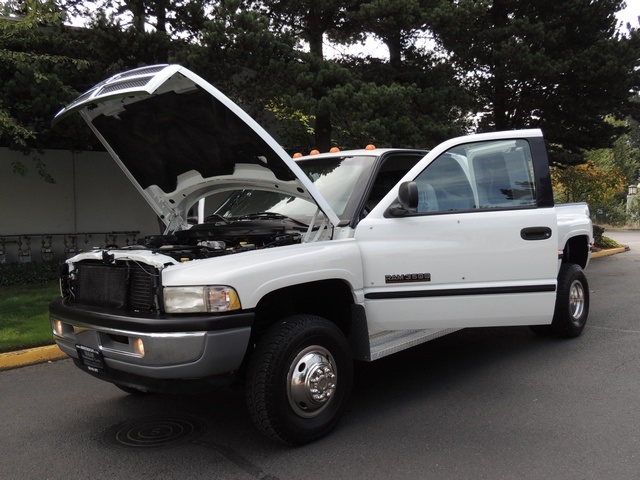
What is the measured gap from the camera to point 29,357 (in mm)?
5590

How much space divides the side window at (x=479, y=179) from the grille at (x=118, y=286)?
6.98 feet

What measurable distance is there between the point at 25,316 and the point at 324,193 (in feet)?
16.1

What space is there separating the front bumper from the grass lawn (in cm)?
318

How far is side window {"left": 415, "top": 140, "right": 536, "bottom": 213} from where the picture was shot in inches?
169

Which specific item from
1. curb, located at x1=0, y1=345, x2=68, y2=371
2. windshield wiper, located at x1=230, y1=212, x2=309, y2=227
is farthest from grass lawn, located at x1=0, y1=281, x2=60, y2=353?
windshield wiper, located at x1=230, y1=212, x2=309, y2=227

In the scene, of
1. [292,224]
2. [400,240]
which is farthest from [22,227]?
[400,240]

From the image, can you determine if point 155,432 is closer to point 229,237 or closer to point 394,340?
point 229,237

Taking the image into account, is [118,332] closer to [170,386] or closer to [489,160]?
[170,386]

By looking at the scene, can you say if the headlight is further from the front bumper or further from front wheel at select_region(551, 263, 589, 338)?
front wheel at select_region(551, 263, 589, 338)

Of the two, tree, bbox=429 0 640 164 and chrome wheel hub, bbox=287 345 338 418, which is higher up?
tree, bbox=429 0 640 164

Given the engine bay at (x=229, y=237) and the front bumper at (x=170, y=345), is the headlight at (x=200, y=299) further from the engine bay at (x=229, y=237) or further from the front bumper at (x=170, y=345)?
the engine bay at (x=229, y=237)

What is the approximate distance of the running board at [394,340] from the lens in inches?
155

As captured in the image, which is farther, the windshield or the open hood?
the windshield

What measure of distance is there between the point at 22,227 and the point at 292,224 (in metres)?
9.03
